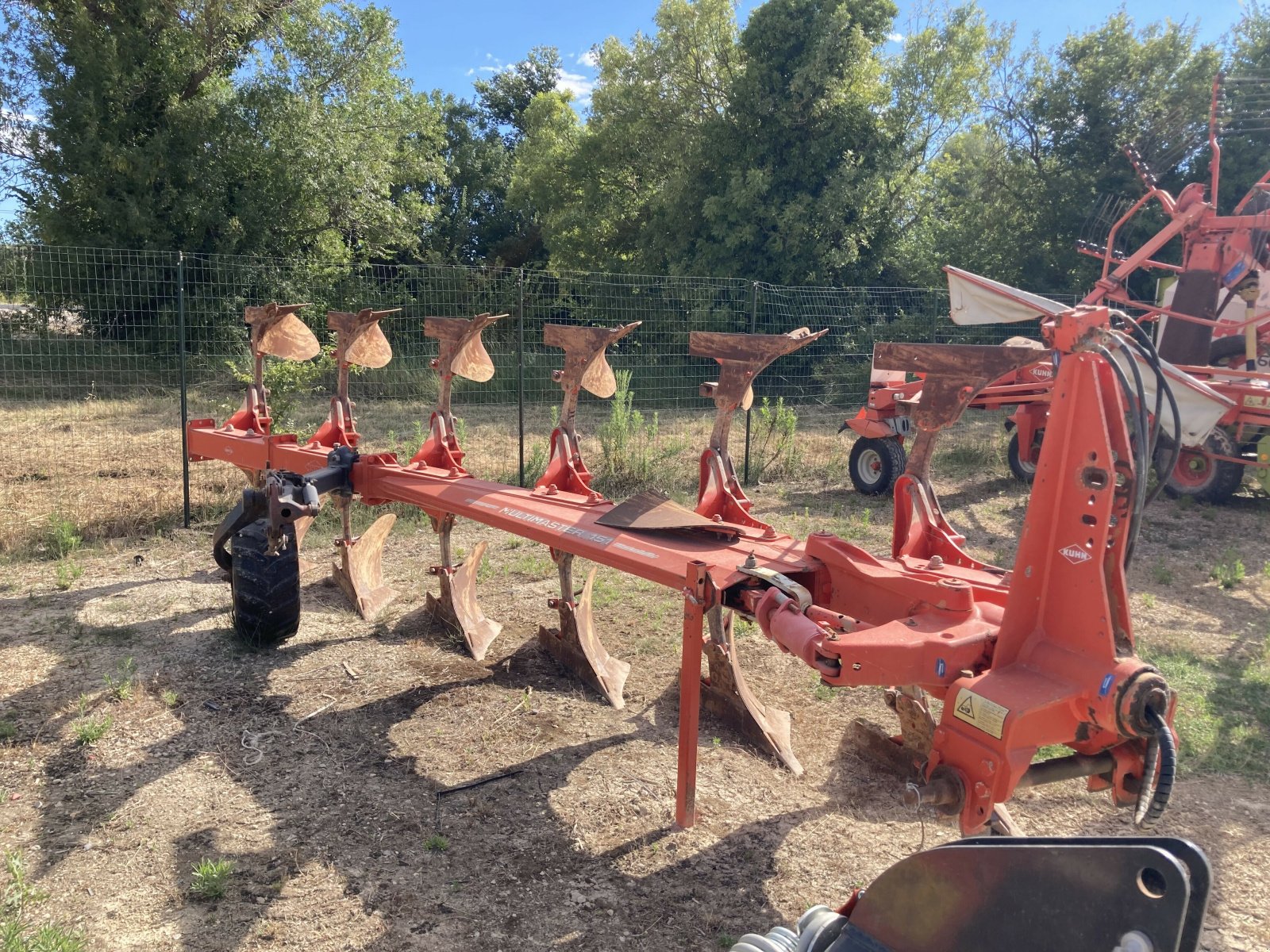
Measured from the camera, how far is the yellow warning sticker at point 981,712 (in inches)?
76.5

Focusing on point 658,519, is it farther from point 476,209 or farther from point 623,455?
point 476,209

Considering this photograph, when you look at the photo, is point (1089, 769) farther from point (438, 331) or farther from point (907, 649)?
point (438, 331)

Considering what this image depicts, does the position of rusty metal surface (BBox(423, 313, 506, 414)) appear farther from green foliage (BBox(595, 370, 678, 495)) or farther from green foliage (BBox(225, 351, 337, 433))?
green foliage (BBox(595, 370, 678, 495))

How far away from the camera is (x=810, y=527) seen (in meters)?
7.46

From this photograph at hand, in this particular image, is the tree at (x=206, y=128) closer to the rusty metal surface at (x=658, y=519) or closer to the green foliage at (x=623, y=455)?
the green foliage at (x=623, y=455)

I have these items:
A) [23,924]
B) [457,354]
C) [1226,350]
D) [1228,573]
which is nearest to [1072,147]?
[1226,350]

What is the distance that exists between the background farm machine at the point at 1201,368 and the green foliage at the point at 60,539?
22.1ft

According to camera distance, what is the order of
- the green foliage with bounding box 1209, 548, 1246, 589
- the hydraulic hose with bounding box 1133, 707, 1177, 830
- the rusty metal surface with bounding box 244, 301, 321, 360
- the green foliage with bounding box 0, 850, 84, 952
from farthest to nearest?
the green foliage with bounding box 1209, 548, 1246, 589 → the rusty metal surface with bounding box 244, 301, 321, 360 → the green foliage with bounding box 0, 850, 84, 952 → the hydraulic hose with bounding box 1133, 707, 1177, 830

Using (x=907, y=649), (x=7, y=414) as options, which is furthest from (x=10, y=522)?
(x=907, y=649)

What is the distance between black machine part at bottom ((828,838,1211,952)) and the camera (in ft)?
3.65

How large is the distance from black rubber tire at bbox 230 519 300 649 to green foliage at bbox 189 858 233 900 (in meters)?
1.67

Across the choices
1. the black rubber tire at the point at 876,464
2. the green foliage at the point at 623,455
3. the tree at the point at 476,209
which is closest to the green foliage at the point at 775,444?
the black rubber tire at the point at 876,464

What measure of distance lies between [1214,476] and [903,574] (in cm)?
736

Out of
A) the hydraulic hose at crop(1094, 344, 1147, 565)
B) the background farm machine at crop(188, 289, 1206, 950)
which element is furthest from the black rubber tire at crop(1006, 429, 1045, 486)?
the hydraulic hose at crop(1094, 344, 1147, 565)
